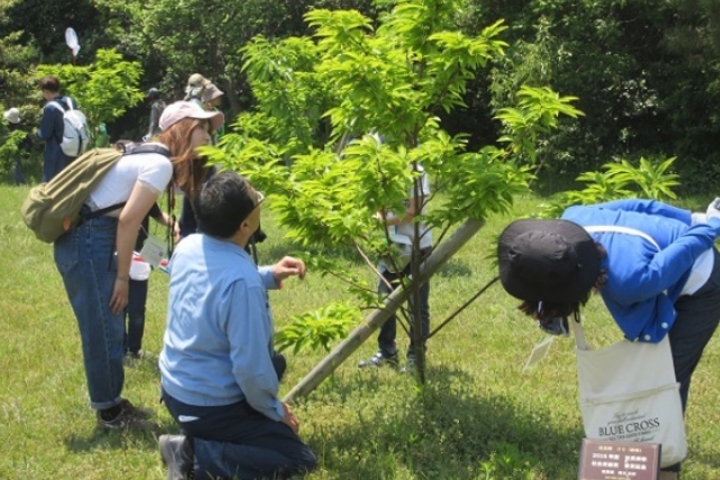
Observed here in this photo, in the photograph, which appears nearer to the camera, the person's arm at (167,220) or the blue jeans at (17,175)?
the person's arm at (167,220)

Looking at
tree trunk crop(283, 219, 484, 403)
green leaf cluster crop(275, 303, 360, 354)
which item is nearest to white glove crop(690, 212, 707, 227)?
tree trunk crop(283, 219, 484, 403)

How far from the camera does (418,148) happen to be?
16.3ft

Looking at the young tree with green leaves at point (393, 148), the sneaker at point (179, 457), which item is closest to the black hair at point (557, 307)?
the young tree with green leaves at point (393, 148)

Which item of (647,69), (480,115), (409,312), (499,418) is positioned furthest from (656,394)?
(480,115)

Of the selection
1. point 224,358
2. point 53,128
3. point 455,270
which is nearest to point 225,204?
point 224,358

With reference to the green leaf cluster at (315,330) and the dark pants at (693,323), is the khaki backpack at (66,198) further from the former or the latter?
the dark pants at (693,323)

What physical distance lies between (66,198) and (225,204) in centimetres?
123

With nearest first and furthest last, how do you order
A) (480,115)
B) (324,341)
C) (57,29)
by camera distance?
(324,341), (480,115), (57,29)

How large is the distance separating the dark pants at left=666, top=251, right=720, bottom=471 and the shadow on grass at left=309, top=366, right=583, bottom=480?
2.86ft

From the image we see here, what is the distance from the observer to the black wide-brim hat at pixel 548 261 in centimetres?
369

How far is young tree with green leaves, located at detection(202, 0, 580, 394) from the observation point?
4.86 m

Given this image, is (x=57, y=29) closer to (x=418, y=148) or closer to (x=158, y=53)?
(x=158, y=53)

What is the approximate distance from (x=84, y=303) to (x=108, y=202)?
0.56m

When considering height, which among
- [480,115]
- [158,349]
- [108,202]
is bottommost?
[480,115]
